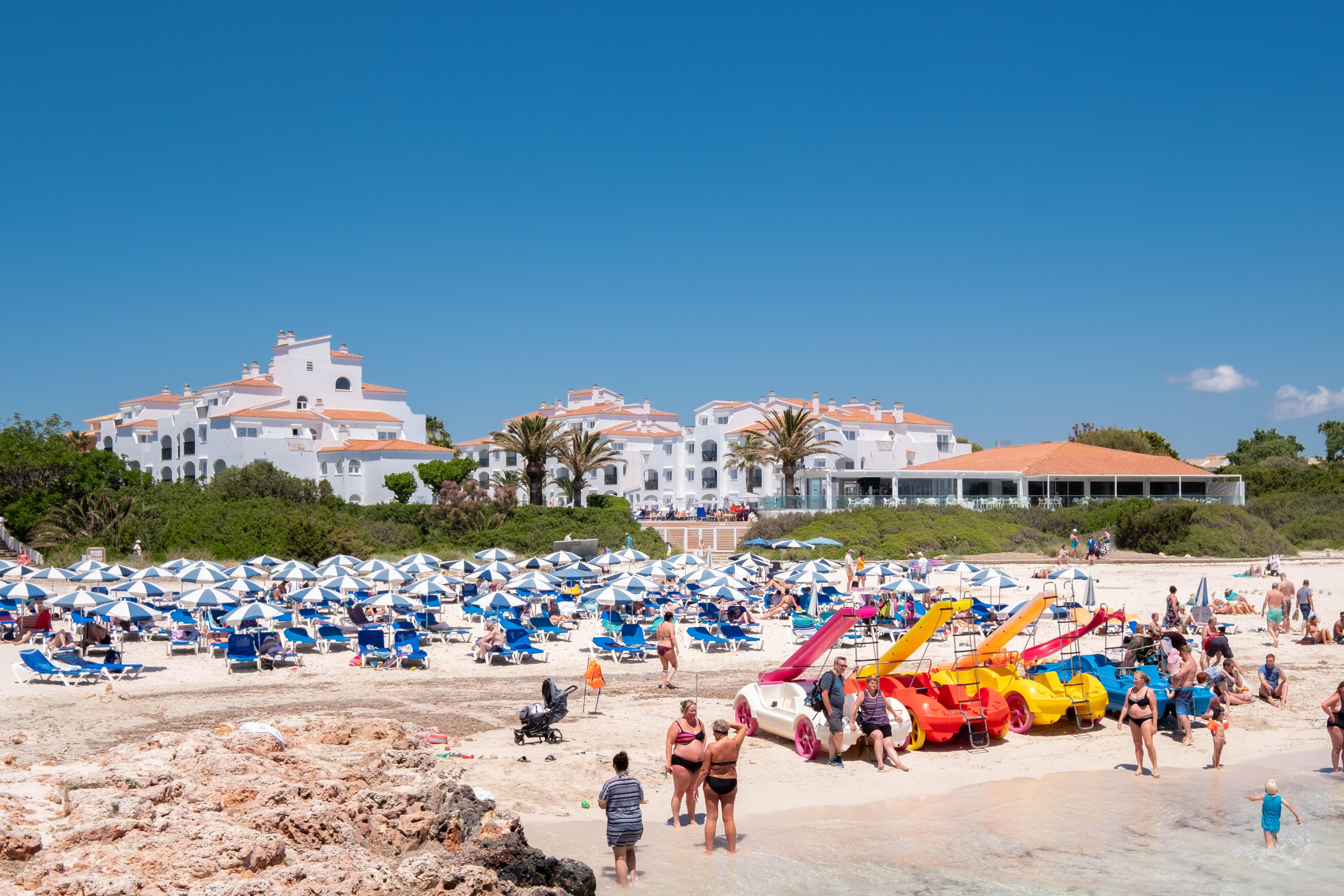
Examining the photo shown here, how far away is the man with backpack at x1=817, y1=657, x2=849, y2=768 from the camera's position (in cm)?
1246

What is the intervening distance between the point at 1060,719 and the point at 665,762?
5.79 meters

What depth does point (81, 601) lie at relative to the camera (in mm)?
19500

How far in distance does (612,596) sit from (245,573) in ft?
35.3

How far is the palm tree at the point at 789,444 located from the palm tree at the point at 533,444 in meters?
11.4

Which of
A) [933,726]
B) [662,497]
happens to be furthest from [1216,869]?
[662,497]

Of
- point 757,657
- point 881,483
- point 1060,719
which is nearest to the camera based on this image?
point 1060,719

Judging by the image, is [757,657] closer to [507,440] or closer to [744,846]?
[744,846]

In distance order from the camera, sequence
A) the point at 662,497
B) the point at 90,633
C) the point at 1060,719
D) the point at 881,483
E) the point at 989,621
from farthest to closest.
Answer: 1. the point at 662,497
2. the point at 881,483
3. the point at 989,621
4. the point at 90,633
5. the point at 1060,719

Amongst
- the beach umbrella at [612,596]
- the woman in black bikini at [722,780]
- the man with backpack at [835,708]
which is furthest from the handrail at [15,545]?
the woman in black bikini at [722,780]

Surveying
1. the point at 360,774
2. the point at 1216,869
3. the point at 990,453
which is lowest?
the point at 1216,869

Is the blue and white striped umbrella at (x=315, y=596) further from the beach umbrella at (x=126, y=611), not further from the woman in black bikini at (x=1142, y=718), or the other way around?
the woman in black bikini at (x=1142, y=718)

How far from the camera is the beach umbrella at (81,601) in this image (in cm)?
1938

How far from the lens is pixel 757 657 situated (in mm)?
21062

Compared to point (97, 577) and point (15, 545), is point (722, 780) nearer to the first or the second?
point (97, 577)
